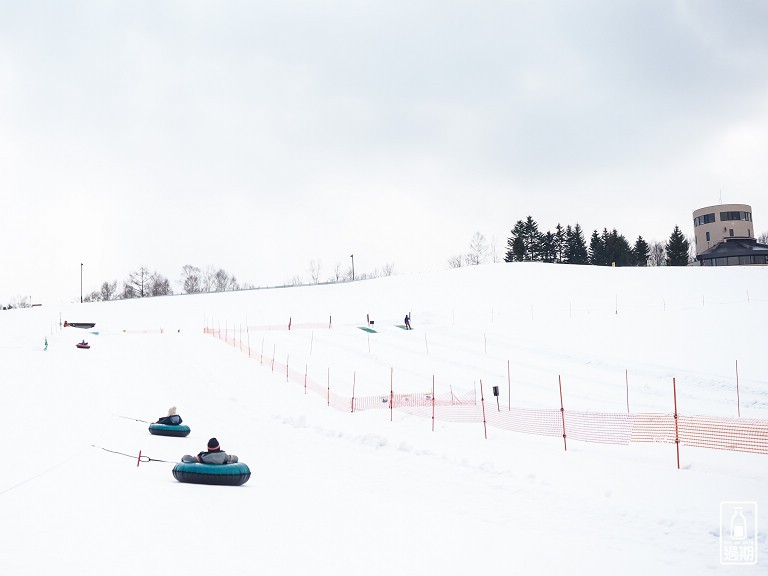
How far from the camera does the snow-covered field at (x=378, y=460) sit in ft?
29.9

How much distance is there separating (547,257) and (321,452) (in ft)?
357

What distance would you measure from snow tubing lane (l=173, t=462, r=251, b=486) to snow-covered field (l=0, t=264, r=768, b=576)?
26 cm

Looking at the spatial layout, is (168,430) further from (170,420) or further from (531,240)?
(531,240)

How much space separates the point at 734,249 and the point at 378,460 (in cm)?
9643

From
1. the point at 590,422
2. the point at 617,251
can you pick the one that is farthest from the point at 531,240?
the point at 590,422

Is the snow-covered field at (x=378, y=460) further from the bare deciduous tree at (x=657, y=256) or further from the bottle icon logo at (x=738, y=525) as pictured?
the bare deciduous tree at (x=657, y=256)

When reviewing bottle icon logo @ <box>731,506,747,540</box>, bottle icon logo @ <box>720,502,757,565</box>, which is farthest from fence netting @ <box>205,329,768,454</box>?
bottle icon logo @ <box>731,506,747,540</box>

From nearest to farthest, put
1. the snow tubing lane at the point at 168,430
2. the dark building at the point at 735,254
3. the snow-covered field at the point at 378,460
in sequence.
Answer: the snow-covered field at the point at 378,460, the snow tubing lane at the point at 168,430, the dark building at the point at 735,254

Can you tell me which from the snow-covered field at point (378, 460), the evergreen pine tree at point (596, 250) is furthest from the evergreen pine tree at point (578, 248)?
the snow-covered field at point (378, 460)

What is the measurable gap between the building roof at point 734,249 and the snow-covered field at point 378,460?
53.5m

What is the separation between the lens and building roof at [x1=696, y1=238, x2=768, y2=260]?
94.0 m

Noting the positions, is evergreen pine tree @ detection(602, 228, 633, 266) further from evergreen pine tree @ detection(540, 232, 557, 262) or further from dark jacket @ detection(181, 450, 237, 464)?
dark jacket @ detection(181, 450, 237, 464)

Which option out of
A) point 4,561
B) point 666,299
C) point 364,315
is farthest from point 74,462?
point 666,299

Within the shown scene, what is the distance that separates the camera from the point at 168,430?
2016 cm
